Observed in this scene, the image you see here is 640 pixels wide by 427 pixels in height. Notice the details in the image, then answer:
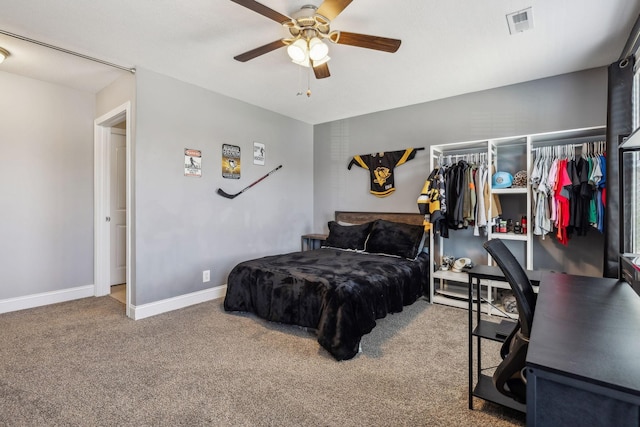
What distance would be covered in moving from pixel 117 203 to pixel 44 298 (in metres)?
1.34

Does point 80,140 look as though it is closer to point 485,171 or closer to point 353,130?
point 353,130

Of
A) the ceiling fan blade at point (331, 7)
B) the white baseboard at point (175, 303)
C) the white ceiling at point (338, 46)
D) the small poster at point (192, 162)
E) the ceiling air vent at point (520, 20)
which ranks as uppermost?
the white ceiling at point (338, 46)

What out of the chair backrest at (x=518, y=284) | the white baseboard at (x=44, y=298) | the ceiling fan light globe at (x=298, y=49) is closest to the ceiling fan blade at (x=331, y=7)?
the ceiling fan light globe at (x=298, y=49)

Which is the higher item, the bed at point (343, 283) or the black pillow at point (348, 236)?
the black pillow at point (348, 236)

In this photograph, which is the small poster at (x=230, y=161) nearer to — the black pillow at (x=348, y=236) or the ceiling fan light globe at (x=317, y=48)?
the black pillow at (x=348, y=236)

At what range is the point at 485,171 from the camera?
10.7 feet

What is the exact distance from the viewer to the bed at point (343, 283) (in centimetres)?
237

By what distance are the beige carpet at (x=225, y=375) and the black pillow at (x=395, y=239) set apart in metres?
0.79

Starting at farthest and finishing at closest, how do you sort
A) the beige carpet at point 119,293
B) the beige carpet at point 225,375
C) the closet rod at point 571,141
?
the beige carpet at point 119,293 → the closet rod at point 571,141 → the beige carpet at point 225,375

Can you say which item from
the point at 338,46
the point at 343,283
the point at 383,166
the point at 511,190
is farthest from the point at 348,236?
the point at 338,46

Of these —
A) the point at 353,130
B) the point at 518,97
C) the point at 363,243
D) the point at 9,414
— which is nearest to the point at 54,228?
the point at 9,414

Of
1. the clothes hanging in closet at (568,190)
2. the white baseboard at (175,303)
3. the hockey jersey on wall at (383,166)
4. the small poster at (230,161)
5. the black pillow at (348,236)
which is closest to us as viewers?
the clothes hanging in closet at (568,190)

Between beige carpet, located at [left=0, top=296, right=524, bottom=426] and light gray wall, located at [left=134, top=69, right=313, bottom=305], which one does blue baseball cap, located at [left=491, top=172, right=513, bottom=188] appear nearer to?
beige carpet, located at [left=0, top=296, right=524, bottom=426]

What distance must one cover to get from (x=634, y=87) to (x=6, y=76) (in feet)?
18.2
